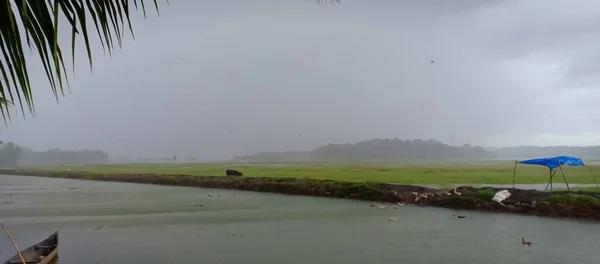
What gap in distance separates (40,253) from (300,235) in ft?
20.1

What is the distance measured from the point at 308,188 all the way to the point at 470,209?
10689 mm

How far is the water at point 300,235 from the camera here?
9.83 meters

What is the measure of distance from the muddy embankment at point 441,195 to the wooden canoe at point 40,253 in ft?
42.9

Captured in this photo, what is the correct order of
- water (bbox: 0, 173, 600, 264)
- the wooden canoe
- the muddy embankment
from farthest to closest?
the muddy embankment < water (bbox: 0, 173, 600, 264) < the wooden canoe

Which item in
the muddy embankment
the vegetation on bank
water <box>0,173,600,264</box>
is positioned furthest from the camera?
the muddy embankment

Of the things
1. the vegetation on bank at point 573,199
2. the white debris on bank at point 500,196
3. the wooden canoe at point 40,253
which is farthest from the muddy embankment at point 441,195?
the wooden canoe at point 40,253

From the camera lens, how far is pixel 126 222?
16.2 meters

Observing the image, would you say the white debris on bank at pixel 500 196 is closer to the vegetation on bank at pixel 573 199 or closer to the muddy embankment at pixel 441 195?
the muddy embankment at pixel 441 195

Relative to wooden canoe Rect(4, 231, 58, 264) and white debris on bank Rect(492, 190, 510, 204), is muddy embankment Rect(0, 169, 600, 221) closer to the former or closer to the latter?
white debris on bank Rect(492, 190, 510, 204)

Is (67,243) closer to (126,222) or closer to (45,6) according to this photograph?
(126,222)

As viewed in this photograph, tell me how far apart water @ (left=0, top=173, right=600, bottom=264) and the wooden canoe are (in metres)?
0.89

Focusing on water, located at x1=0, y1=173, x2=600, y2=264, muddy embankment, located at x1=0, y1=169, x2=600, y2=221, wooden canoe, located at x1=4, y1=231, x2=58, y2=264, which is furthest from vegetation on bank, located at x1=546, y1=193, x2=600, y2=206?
wooden canoe, located at x1=4, y1=231, x2=58, y2=264

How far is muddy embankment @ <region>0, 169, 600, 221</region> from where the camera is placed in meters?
14.9

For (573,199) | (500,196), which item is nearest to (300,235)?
(500,196)
